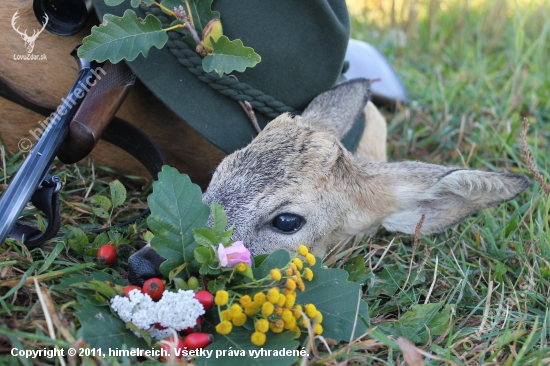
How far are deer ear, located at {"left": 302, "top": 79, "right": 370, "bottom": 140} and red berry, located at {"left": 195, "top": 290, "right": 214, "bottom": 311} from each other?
1.36 meters

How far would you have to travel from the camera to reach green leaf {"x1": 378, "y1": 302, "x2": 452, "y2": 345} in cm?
243

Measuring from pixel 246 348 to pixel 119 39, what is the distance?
1568 mm

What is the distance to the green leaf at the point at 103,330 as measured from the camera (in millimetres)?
2018

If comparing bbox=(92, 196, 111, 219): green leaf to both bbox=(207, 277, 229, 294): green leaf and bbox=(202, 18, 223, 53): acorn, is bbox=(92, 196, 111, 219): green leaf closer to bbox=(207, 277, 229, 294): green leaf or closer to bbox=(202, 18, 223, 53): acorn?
bbox=(207, 277, 229, 294): green leaf

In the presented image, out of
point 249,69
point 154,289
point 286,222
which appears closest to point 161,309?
point 154,289

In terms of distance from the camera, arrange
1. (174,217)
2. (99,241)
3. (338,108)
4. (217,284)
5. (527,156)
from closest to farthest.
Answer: (217,284), (174,217), (99,241), (527,156), (338,108)

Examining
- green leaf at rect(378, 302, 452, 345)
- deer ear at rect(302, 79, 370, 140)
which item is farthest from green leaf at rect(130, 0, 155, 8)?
green leaf at rect(378, 302, 452, 345)

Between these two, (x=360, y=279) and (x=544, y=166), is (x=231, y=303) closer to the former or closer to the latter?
(x=360, y=279)

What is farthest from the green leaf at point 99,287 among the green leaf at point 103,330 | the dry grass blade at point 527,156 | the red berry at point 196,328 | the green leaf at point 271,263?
the dry grass blade at point 527,156

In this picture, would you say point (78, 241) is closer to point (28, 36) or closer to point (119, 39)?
point (119, 39)

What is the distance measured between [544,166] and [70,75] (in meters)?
3.27

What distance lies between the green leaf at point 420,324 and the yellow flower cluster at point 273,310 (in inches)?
17.8

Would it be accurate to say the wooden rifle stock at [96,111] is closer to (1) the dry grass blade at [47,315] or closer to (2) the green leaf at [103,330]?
(1) the dry grass blade at [47,315]

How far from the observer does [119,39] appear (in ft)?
8.69
